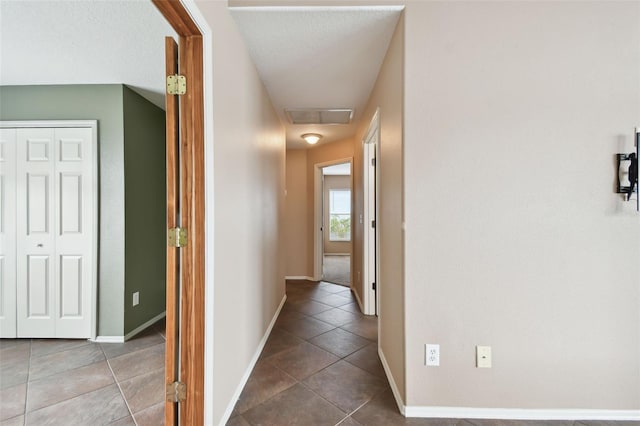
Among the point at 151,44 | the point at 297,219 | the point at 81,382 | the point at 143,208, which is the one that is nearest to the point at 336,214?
the point at 297,219

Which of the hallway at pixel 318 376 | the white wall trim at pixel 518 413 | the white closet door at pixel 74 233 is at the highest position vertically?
the white closet door at pixel 74 233

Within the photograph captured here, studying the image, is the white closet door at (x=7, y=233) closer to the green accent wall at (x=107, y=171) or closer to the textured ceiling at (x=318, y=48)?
the green accent wall at (x=107, y=171)

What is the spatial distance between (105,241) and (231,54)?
80.9 inches

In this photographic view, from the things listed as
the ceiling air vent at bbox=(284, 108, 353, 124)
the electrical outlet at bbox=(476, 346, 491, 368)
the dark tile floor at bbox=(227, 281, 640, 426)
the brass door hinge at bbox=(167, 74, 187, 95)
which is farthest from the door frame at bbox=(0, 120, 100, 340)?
the electrical outlet at bbox=(476, 346, 491, 368)

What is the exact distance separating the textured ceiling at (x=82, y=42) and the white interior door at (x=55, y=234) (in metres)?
0.48

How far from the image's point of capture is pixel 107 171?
94.7 inches

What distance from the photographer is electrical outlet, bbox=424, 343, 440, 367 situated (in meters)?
1.49

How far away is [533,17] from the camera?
148cm

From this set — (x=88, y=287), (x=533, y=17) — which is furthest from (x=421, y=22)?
(x=88, y=287)

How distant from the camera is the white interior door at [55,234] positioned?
2.37 meters

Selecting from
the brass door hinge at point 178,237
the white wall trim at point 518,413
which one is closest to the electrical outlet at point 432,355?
the white wall trim at point 518,413

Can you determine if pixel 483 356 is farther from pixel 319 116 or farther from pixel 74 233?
pixel 74 233

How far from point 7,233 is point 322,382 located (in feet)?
10.1

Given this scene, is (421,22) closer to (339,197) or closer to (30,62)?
(30,62)
